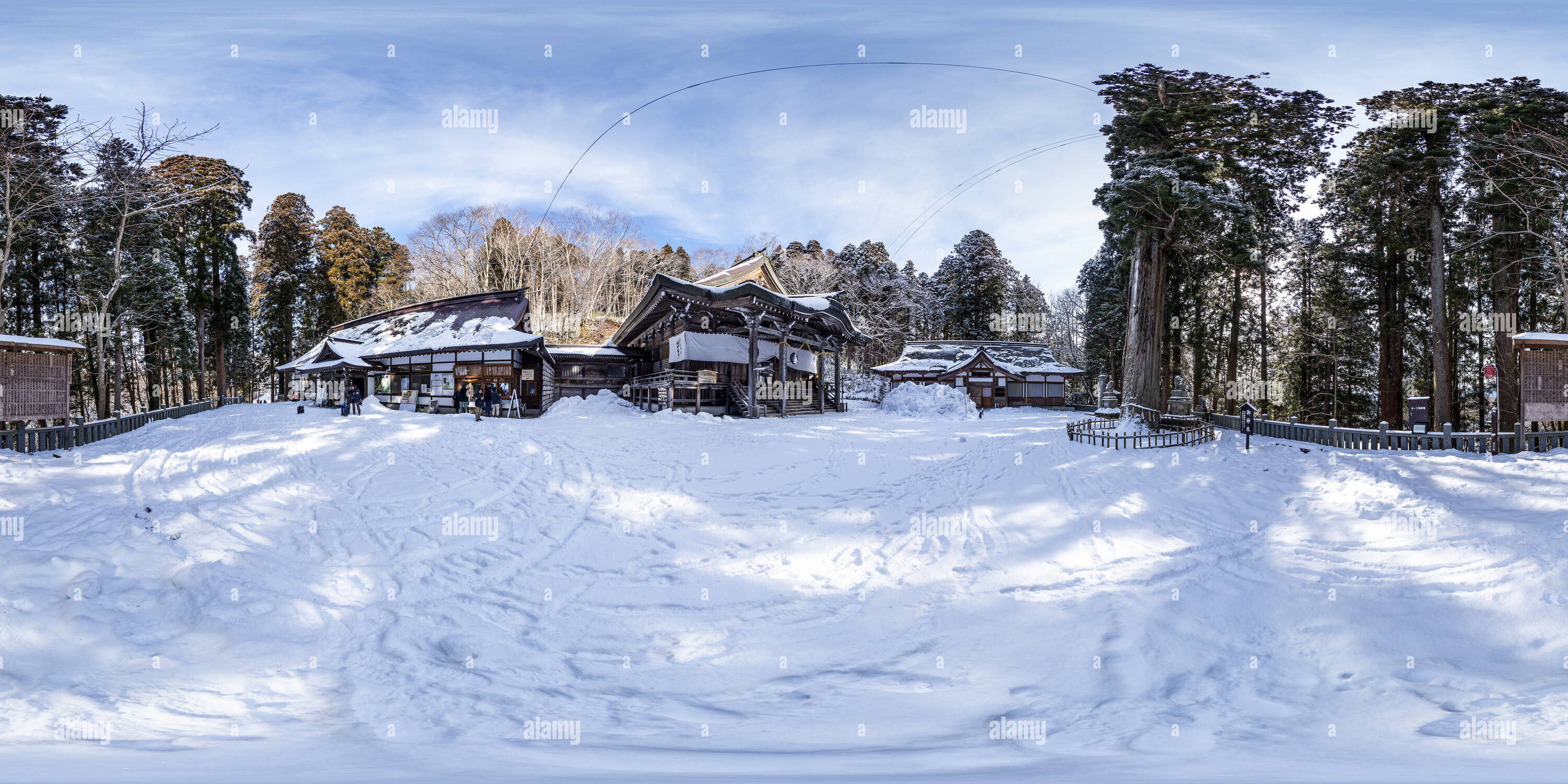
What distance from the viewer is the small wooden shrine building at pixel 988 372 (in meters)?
37.8

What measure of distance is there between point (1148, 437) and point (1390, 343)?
1475 centimetres

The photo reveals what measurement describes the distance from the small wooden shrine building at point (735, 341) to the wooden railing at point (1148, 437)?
10.4 m

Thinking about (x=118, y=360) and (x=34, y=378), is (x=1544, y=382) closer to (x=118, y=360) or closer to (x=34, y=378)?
(x=34, y=378)

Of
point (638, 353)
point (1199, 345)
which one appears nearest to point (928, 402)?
point (1199, 345)

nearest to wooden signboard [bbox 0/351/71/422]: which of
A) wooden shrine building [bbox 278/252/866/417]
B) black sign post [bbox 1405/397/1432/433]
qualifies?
wooden shrine building [bbox 278/252/866/417]

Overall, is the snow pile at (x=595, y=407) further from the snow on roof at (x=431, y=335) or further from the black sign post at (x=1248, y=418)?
the black sign post at (x=1248, y=418)

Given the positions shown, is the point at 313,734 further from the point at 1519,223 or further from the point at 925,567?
the point at 1519,223

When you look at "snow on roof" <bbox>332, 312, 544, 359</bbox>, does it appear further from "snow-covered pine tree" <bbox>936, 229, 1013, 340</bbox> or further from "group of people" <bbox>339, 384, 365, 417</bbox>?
"snow-covered pine tree" <bbox>936, 229, 1013, 340</bbox>

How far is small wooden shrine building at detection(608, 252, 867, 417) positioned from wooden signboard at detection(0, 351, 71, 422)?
1359 centimetres

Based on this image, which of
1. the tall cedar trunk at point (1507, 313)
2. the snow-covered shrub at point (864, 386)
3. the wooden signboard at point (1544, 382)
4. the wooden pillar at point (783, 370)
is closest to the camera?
the wooden signboard at point (1544, 382)

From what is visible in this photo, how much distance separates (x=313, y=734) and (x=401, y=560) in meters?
3.76

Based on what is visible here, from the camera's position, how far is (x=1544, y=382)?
38.5ft

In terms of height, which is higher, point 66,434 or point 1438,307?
point 1438,307

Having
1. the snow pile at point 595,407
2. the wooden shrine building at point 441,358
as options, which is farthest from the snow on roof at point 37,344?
the wooden shrine building at point 441,358
